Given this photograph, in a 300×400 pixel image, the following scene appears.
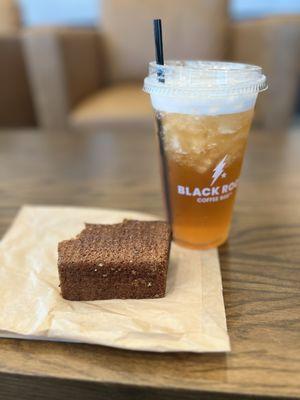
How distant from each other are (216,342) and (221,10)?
70.6 inches

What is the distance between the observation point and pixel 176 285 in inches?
17.9

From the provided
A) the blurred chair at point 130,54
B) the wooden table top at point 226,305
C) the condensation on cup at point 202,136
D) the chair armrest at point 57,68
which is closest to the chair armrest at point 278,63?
the blurred chair at point 130,54

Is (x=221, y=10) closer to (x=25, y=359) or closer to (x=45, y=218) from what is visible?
(x=45, y=218)

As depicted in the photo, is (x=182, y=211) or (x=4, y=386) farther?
(x=182, y=211)

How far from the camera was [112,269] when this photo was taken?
0.42 meters

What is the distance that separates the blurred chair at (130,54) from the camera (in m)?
1.51

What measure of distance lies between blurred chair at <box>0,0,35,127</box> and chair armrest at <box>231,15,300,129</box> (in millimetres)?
1257

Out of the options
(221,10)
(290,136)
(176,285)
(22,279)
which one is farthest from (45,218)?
(221,10)

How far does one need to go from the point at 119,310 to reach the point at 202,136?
239 millimetres

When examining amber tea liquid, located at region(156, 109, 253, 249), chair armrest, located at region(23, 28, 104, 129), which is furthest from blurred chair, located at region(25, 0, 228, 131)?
amber tea liquid, located at region(156, 109, 253, 249)

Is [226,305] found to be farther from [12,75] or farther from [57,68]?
[12,75]

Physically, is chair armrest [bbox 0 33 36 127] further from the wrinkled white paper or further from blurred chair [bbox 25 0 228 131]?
the wrinkled white paper

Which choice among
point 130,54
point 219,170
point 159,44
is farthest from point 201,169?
point 130,54

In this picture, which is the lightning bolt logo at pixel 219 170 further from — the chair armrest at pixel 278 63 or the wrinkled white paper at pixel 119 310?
the chair armrest at pixel 278 63
